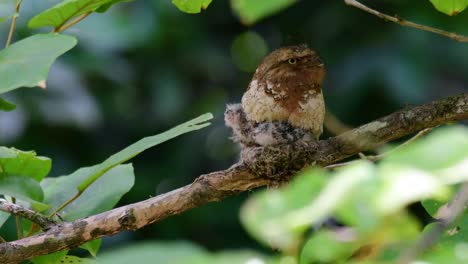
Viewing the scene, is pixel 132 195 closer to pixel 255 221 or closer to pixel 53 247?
pixel 53 247

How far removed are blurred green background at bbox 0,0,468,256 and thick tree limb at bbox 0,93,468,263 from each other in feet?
7.29

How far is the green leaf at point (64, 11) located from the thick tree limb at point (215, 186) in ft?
1.20

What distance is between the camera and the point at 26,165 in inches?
60.3

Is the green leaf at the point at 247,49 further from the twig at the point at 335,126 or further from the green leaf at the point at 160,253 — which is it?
the green leaf at the point at 160,253

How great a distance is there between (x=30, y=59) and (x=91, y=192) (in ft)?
1.58

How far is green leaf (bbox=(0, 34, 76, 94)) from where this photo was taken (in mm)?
1113

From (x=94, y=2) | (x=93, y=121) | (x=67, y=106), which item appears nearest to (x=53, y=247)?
(x=94, y=2)

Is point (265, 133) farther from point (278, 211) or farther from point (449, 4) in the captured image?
point (278, 211)

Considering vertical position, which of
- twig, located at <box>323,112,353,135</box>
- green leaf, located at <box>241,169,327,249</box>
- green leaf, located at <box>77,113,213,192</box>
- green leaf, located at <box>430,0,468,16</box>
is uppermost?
green leaf, located at <box>241,169,327,249</box>

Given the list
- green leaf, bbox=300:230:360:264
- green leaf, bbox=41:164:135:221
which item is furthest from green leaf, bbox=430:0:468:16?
green leaf, bbox=300:230:360:264

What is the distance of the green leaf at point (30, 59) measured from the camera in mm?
1113

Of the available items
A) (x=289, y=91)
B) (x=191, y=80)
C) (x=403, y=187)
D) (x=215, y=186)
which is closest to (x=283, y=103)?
(x=289, y=91)

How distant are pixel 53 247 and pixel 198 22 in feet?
11.4

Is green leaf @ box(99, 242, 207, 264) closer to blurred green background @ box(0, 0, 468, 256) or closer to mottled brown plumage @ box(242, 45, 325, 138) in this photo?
mottled brown plumage @ box(242, 45, 325, 138)
